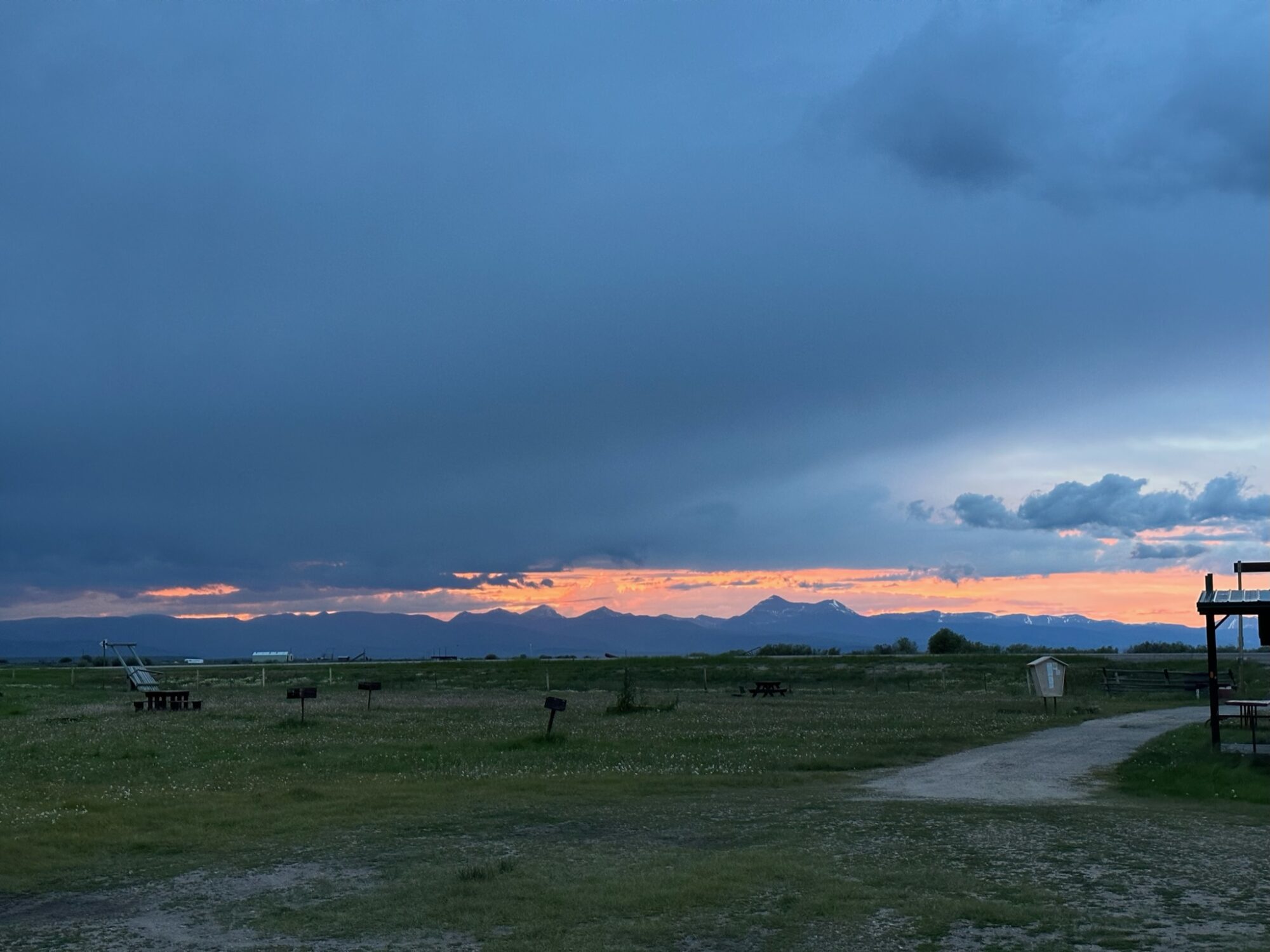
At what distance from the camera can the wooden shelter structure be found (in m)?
23.8

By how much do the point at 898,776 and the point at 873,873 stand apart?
10674mm

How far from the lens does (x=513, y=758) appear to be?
26.1 metres

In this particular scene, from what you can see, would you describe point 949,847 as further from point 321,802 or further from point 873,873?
point 321,802

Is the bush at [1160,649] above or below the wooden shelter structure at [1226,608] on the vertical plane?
below

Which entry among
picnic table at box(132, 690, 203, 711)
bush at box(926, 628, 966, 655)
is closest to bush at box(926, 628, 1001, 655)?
bush at box(926, 628, 966, 655)

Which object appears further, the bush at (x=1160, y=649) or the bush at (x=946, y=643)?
the bush at (x=946, y=643)

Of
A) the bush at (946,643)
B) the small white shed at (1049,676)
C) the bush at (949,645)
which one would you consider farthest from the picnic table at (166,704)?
the bush at (946,643)

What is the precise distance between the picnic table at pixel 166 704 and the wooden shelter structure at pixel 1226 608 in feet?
118

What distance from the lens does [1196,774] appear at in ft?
70.8

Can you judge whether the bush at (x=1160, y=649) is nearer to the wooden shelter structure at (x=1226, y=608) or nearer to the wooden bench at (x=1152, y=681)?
the wooden bench at (x=1152, y=681)

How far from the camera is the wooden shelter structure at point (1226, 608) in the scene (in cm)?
2375

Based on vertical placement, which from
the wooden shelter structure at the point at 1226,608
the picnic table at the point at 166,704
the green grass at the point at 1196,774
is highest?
the wooden shelter structure at the point at 1226,608

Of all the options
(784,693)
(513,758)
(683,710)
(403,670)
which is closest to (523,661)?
(403,670)

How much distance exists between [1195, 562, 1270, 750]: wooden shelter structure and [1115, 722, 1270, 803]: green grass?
3.13ft
